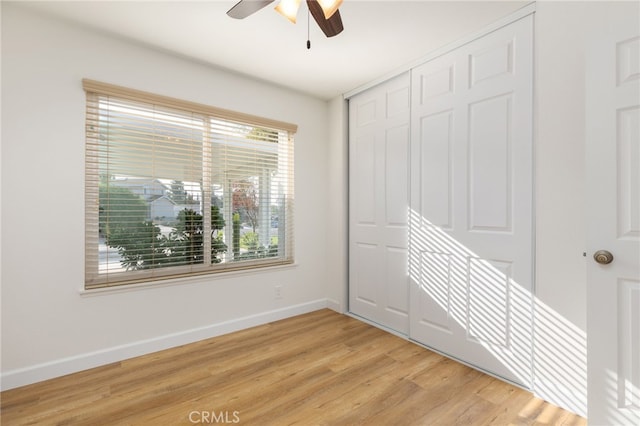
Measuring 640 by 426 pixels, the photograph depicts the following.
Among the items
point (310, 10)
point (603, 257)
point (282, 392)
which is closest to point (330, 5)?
point (310, 10)

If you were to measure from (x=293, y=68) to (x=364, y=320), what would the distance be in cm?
268

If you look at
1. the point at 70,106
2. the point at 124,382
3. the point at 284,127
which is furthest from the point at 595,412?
the point at 70,106

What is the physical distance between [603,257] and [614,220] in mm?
193

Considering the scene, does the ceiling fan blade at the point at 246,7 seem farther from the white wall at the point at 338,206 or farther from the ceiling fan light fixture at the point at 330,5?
the white wall at the point at 338,206

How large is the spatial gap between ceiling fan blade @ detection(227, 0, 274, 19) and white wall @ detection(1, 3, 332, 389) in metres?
1.23

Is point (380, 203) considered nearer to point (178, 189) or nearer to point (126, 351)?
point (178, 189)

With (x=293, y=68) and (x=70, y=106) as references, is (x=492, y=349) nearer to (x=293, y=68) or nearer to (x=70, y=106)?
(x=293, y=68)

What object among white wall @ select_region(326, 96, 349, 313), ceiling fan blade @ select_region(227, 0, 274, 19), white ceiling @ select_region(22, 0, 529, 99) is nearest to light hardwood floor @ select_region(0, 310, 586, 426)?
white wall @ select_region(326, 96, 349, 313)

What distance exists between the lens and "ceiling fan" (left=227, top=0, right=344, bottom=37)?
1509mm

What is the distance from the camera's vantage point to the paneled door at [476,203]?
6.80ft

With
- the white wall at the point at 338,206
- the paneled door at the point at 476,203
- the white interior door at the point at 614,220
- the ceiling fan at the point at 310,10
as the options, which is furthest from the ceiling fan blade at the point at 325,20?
the white wall at the point at 338,206

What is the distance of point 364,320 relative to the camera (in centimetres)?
331

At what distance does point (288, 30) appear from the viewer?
229 centimetres

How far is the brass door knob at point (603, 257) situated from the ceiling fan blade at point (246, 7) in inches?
85.5
